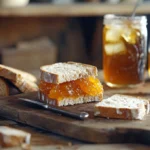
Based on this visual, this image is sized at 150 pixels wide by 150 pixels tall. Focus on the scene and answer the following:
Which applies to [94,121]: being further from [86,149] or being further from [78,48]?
[78,48]

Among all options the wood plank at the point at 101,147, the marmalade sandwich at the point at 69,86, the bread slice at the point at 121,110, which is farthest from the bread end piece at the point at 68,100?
the wood plank at the point at 101,147

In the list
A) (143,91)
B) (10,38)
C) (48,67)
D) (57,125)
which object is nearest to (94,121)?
(57,125)

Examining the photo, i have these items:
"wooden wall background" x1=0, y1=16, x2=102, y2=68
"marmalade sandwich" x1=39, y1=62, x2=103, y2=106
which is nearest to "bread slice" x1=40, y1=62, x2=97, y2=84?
"marmalade sandwich" x1=39, y1=62, x2=103, y2=106

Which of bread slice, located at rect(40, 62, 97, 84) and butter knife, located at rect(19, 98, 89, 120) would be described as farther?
bread slice, located at rect(40, 62, 97, 84)

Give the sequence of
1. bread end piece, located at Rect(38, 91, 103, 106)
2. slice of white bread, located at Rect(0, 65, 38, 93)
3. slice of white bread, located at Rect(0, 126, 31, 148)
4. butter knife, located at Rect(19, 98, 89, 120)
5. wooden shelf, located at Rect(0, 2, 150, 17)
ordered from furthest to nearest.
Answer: wooden shelf, located at Rect(0, 2, 150, 17) → slice of white bread, located at Rect(0, 65, 38, 93) → bread end piece, located at Rect(38, 91, 103, 106) → butter knife, located at Rect(19, 98, 89, 120) → slice of white bread, located at Rect(0, 126, 31, 148)

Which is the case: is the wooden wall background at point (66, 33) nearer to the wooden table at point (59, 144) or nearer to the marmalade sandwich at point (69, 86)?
the marmalade sandwich at point (69, 86)

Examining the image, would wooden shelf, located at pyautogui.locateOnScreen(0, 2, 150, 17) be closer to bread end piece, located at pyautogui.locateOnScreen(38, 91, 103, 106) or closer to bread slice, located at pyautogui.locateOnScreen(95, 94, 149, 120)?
bread end piece, located at pyautogui.locateOnScreen(38, 91, 103, 106)

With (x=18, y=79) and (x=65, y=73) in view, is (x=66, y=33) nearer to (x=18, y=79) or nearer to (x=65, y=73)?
(x=18, y=79)
